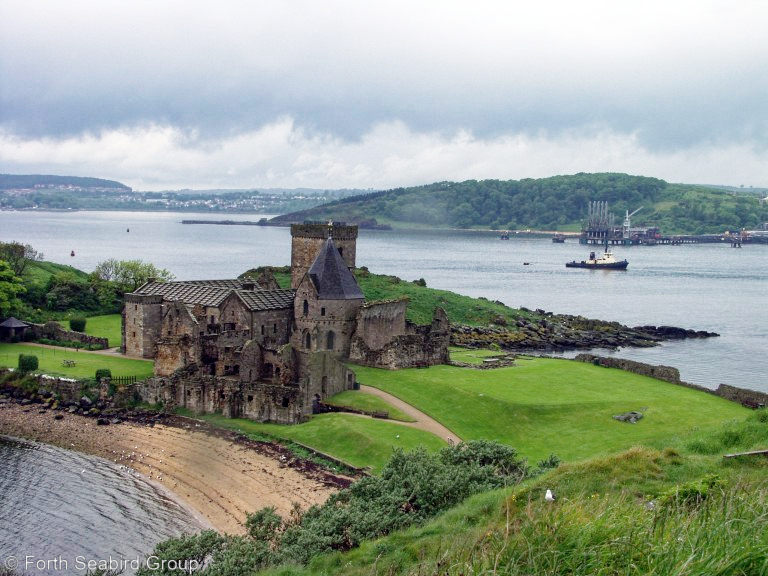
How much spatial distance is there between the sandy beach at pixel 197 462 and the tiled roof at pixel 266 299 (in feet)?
32.9

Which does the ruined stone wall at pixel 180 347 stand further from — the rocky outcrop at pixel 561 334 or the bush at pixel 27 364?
the rocky outcrop at pixel 561 334

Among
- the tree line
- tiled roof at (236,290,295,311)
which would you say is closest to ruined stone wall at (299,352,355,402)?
tiled roof at (236,290,295,311)

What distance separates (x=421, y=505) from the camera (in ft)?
74.7

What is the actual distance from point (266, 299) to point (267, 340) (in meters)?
2.68

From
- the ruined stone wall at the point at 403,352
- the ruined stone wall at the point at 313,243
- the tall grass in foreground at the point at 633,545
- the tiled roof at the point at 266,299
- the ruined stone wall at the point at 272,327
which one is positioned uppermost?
the ruined stone wall at the point at 313,243

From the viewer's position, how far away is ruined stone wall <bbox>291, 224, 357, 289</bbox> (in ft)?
195

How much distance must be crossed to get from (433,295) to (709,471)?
64760 mm

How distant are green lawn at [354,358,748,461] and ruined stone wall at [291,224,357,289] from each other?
1475 cm

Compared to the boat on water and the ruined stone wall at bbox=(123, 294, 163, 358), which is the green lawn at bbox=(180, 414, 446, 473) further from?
the boat on water

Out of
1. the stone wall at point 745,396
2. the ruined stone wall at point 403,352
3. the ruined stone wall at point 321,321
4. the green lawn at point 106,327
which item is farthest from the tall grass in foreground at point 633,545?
the green lawn at point 106,327

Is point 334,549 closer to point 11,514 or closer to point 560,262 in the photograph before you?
point 11,514

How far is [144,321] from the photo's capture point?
2034 inches

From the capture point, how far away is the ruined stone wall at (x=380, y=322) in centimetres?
4988

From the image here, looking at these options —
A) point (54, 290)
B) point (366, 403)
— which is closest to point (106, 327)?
point (54, 290)
